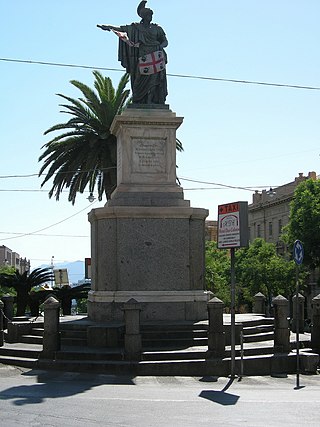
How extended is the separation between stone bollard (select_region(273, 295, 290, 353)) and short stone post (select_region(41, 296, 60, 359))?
4.56 metres

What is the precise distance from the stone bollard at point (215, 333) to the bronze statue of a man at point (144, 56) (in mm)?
7196

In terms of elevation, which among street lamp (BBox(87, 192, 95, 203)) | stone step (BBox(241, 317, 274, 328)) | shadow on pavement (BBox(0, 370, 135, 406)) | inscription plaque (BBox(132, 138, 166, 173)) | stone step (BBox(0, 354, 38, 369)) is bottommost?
shadow on pavement (BBox(0, 370, 135, 406))

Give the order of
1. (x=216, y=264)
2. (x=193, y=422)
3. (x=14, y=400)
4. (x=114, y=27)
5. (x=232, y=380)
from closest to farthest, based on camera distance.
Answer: (x=193, y=422) < (x=14, y=400) < (x=232, y=380) < (x=114, y=27) < (x=216, y=264)

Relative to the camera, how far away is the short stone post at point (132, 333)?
14461 mm

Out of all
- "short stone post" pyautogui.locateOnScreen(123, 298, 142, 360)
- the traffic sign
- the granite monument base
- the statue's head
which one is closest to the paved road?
"short stone post" pyautogui.locateOnScreen(123, 298, 142, 360)

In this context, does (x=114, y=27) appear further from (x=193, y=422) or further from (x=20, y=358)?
(x=193, y=422)

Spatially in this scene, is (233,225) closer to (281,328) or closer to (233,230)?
(233,230)

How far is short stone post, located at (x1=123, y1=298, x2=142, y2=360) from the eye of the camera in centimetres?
1446

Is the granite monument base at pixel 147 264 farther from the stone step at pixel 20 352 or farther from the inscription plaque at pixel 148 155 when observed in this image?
the stone step at pixel 20 352

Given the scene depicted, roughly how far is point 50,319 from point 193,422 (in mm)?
6309

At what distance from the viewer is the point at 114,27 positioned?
19.7 m

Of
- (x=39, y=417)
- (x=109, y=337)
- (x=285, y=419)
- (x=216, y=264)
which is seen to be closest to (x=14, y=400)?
(x=39, y=417)

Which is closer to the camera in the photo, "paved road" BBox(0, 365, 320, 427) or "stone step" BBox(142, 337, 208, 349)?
"paved road" BBox(0, 365, 320, 427)

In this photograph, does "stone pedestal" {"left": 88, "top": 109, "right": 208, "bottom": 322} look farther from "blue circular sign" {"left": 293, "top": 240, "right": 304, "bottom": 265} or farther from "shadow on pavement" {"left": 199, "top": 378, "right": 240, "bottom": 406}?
"shadow on pavement" {"left": 199, "top": 378, "right": 240, "bottom": 406}
